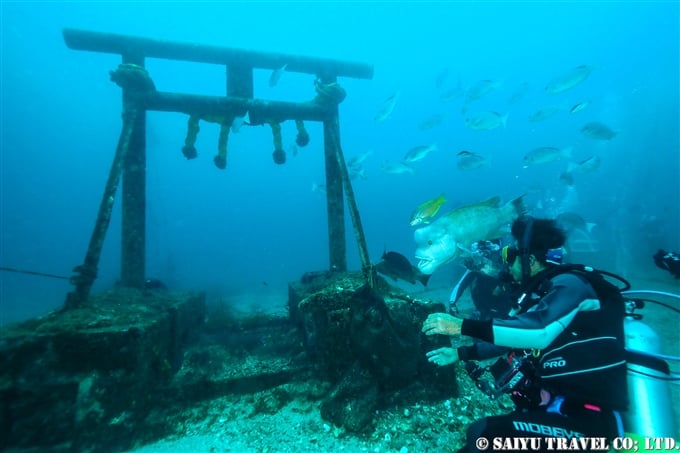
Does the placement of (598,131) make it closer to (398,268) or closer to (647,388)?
(398,268)

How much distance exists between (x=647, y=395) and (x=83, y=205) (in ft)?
550

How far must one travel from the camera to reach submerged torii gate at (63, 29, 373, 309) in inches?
201

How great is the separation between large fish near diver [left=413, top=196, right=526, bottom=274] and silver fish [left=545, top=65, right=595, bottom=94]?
23.9 ft

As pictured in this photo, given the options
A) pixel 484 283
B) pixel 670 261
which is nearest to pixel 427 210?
pixel 484 283

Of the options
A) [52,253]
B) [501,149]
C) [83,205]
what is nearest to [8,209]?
[83,205]

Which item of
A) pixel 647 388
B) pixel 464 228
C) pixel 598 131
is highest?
pixel 598 131

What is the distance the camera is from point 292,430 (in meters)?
3.17

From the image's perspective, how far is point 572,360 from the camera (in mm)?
2164

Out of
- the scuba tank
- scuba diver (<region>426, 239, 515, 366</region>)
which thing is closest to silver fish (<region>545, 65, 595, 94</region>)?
scuba diver (<region>426, 239, 515, 366</region>)

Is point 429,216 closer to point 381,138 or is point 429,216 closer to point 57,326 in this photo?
point 57,326

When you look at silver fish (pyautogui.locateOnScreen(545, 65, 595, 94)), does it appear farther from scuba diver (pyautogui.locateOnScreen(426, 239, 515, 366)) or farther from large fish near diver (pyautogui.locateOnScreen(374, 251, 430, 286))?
large fish near diver (pyautogui.locateOnScreen(374, 251, 430, 286))

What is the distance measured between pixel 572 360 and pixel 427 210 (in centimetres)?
309

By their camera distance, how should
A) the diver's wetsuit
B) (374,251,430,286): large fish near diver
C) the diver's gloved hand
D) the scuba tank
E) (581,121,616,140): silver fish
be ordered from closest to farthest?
the diver's wetsuit
the scuba tank
the diver's gloved hand
(374,251,430,286): large fish near diver
(581,121,616,140): silver fish

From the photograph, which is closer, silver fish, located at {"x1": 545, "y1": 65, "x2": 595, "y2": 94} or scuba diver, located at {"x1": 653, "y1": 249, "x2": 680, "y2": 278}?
scuba diver, located at {"x1": 653, "y1": 249, "x2": 680, "y2": 278}
